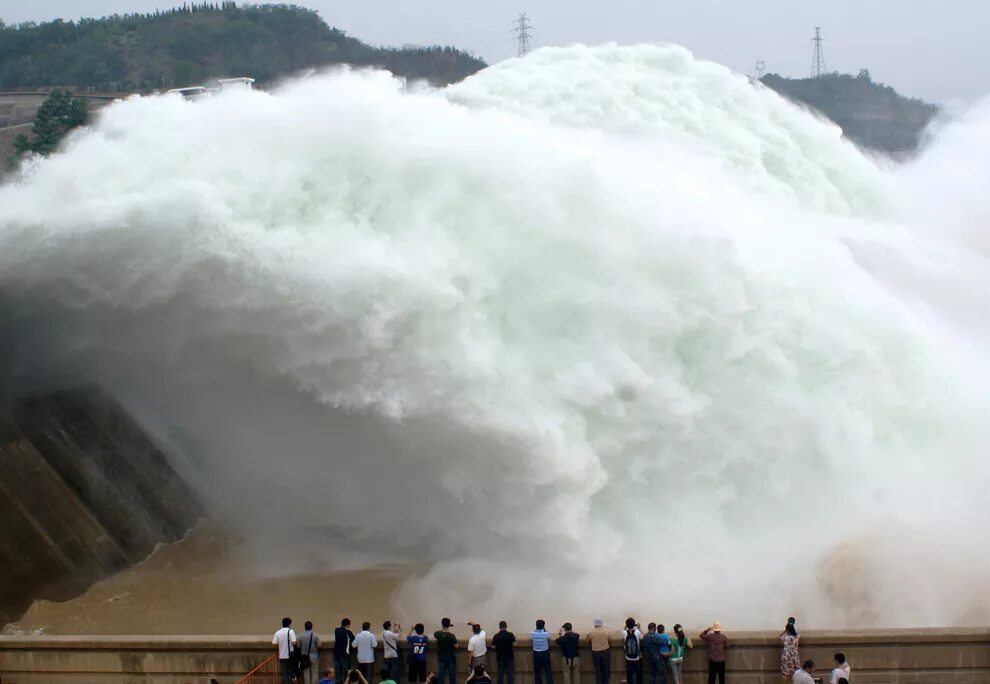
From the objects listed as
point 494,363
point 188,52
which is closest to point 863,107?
point 188,52

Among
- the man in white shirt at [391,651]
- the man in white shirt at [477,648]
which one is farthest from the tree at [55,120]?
the man in white shirt at [477,648]

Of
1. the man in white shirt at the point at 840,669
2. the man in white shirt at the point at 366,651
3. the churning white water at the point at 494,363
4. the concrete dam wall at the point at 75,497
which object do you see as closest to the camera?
the man in white shirt at the point at 840,669

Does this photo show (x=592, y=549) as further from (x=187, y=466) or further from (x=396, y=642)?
(x=187, y=466)

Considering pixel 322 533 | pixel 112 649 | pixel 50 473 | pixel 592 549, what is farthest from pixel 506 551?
pixel 50 473

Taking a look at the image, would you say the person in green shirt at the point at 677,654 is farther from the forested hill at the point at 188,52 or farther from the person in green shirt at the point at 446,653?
the forested hill at the point at 188,52

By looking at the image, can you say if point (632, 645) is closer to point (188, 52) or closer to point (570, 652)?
point (570, 652)
